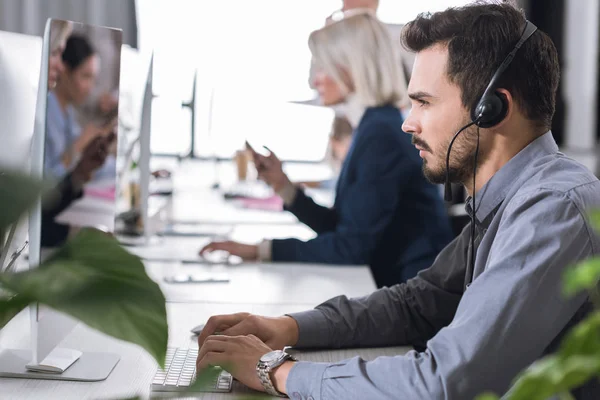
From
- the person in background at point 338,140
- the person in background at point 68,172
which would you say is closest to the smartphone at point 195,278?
the person in background at point 68,172

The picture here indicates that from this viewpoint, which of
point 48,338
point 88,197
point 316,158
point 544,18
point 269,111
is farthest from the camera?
point 544,18

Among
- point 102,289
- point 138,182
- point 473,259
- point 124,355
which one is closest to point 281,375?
point 124,355

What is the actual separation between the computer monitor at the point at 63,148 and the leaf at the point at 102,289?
675 millimetres

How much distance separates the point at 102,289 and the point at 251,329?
2.99ft

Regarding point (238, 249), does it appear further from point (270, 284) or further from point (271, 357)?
point (271, 357)

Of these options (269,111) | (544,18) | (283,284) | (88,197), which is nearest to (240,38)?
(269,111)

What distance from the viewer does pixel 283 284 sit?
1886mm

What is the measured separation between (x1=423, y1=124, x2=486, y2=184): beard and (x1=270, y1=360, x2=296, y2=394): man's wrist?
413mm

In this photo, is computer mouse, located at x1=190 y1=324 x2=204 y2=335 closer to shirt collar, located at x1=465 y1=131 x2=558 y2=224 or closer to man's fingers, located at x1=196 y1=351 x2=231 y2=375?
man's fingers, located at x1=196 y1=351 x2=231 y2=375

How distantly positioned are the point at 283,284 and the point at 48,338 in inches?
29.4

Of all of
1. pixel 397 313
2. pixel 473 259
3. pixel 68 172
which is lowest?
pixel 397 313

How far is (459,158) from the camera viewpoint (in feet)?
4.21

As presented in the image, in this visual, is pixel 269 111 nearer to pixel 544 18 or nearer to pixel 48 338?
pixel 544 18

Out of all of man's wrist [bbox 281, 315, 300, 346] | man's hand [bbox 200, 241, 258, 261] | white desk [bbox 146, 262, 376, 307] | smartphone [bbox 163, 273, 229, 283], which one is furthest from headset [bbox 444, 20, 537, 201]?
man's hand [bbox 200, 241, 258, 261]
